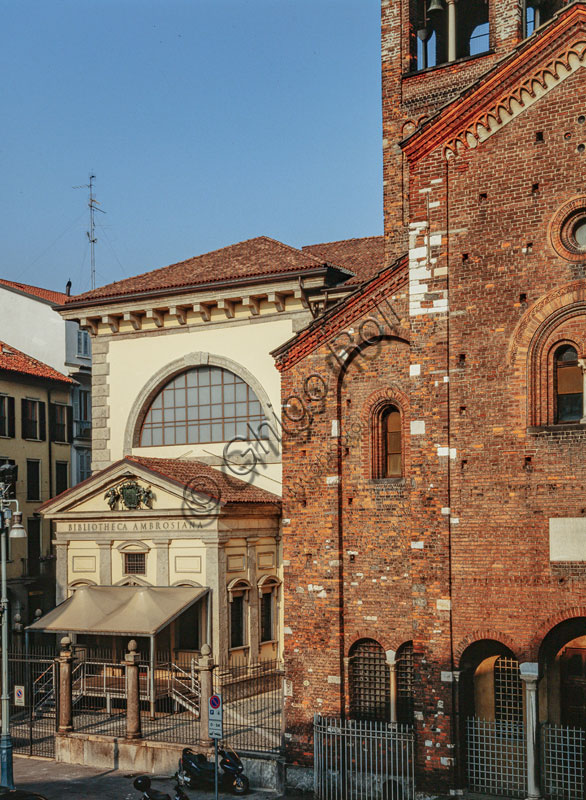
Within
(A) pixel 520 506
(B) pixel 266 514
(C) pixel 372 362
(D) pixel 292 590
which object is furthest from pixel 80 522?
(A) pixel 520 506

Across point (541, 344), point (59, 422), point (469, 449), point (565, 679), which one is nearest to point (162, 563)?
point (469, 449)

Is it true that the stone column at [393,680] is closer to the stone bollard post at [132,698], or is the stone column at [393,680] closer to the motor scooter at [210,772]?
the motor scooter at [210,772]

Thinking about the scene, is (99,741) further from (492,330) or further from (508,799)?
(492,330)

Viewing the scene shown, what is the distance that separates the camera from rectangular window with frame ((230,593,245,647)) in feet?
85.7

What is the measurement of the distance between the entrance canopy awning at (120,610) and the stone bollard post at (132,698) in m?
1.10

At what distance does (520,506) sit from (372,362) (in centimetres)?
456

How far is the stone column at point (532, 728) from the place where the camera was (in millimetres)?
17656

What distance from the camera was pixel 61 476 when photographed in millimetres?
39469

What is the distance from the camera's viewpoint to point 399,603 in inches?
792

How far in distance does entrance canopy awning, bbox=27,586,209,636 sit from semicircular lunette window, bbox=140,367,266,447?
4909 millimetres

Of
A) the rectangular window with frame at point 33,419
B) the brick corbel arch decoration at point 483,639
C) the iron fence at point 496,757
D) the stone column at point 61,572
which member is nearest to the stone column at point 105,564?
the stone column at point 61,572

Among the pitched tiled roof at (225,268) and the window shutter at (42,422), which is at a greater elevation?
the pitched tiled roof at (225,268)

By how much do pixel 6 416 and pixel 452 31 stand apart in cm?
2134

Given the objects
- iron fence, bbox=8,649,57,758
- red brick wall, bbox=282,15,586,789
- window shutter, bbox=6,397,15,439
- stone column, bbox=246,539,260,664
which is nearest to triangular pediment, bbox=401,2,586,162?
red brick wall, bbox=282,15,586,789
